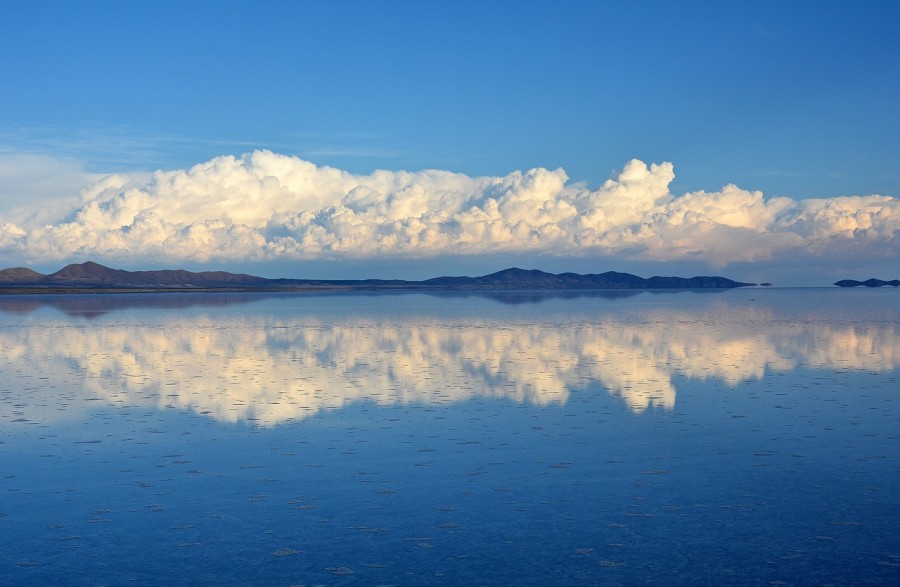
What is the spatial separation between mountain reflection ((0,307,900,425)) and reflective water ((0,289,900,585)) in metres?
0.23

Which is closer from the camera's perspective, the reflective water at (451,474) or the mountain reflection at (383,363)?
the reflective water at (451,474)

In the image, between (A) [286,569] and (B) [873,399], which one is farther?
(B) [873,399]

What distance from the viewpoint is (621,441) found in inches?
720

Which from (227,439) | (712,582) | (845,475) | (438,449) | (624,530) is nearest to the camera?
(712,582)

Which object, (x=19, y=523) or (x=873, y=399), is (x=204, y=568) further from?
(x=873, y=399)

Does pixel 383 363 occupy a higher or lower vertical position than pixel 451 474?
higher

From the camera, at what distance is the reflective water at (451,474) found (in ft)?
36.3

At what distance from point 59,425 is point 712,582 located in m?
16.5

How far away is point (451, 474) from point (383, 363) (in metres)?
18.1

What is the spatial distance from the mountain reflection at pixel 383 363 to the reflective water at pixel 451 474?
0.23 metres

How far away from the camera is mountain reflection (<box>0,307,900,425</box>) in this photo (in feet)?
80.3

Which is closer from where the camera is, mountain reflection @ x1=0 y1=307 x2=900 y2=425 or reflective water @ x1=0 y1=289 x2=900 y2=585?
reflective water @ x1=0 y1=289 x2=900 y2=585

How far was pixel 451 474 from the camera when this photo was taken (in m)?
15.5

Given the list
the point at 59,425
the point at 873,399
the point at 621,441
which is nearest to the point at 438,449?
the point at 621,441
